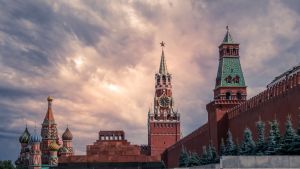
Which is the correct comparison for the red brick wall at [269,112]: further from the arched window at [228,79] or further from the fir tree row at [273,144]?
the arched window at [228,79]

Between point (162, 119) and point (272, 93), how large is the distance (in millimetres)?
46246

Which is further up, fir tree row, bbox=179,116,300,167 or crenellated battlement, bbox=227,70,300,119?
crenellated battlement, bbox=227,70,300,119

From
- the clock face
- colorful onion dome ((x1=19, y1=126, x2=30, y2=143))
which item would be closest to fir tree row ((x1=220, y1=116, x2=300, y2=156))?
the clock face

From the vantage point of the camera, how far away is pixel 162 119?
262 ft

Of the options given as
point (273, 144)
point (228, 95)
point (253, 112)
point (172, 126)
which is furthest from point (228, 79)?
point (172, 126)

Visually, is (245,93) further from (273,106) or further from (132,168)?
(132,168)

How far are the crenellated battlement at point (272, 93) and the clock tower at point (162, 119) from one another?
1445 inches

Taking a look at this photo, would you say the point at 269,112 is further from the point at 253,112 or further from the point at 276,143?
the point at 276,143

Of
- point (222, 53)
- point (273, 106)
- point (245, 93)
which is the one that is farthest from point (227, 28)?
point (273, 106)

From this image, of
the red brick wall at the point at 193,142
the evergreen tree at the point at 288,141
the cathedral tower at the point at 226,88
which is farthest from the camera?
the red brick wall at the point at 193,142

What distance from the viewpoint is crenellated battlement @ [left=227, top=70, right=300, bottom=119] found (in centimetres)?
3134

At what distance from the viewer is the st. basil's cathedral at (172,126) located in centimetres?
3422

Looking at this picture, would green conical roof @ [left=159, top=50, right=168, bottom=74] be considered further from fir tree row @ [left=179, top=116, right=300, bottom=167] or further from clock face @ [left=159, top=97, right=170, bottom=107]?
fir tree row @ [left=179, top=116, right=300, bottom=167]

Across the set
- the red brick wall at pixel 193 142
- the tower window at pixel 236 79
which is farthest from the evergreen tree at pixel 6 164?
the tower window at pixel 236 79
